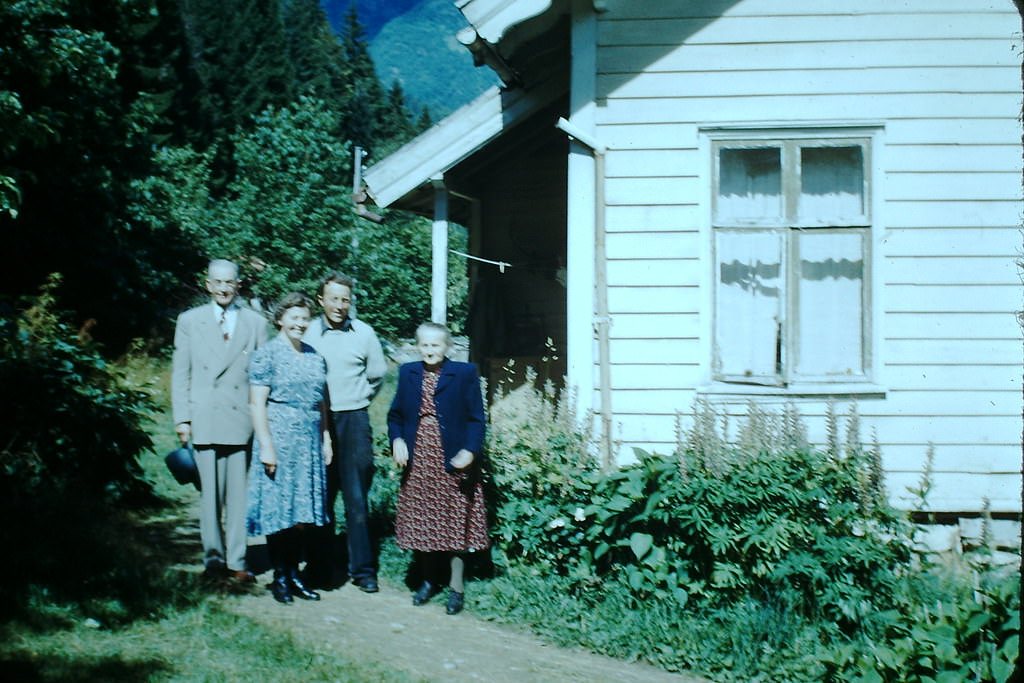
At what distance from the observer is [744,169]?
6.67 metres

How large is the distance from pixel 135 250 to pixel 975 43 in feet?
59.4

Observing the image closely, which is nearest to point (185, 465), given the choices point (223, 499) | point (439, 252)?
point (223, 499)

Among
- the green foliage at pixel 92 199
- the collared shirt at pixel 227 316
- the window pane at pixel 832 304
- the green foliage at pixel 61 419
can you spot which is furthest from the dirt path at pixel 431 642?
the green foliage at pixel 92 199

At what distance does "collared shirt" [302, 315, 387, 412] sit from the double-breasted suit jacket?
1.53ft

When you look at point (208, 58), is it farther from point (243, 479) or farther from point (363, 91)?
point (243, 479)

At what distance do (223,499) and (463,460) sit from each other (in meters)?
1.55

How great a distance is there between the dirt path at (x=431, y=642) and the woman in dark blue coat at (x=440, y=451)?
13.1 inches

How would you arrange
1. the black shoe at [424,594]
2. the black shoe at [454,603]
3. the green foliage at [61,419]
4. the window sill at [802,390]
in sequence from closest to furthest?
the black shoe at [454,603] → the black shoe at [424,594] → the window sill at [802,390] → the green foliage at [61,419]

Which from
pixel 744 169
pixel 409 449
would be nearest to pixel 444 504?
pixel 409 449

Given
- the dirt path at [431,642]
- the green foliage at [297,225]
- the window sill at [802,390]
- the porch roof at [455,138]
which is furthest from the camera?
the green foliage at [297,225]

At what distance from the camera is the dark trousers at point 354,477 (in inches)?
236

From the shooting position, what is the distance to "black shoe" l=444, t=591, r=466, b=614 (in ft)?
18.9

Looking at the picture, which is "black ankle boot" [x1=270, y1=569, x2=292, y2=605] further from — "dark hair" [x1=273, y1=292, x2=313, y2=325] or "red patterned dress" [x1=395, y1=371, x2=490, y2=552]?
"dark hair" [x1=273, y1=292, x2=313, y2=325]

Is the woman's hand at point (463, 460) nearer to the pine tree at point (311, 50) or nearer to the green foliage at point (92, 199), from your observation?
the green foliage at point (92, 199)
